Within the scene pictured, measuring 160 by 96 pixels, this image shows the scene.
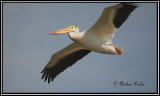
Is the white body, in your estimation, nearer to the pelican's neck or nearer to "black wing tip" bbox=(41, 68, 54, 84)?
the pelican's neck

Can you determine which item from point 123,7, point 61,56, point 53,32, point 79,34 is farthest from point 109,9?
point 61,56

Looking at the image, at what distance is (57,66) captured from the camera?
1255cm

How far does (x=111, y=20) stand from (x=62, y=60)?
8.50ft

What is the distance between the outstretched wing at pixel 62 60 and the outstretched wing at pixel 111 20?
1193 millimetres

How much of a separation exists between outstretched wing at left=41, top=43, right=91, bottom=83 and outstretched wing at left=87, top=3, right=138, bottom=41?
1193 mm

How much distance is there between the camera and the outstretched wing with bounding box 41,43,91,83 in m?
12.1

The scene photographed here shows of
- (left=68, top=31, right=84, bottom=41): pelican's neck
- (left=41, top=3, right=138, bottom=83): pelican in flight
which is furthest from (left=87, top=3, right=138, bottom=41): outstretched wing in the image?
(left=68, top=31, right=84, bottom=41): pelican's neck

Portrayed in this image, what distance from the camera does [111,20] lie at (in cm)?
1083

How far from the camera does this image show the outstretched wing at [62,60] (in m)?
12.1

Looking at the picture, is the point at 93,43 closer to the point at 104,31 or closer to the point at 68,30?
the point at 104,31

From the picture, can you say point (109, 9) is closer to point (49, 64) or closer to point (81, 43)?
point (81, 43)

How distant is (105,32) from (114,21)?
537mm

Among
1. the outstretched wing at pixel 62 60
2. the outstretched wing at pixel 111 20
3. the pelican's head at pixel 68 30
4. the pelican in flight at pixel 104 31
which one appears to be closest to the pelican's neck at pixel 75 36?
the pelican in flight at pixel 104 31

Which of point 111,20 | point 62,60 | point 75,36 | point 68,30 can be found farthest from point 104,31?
point 62,60
